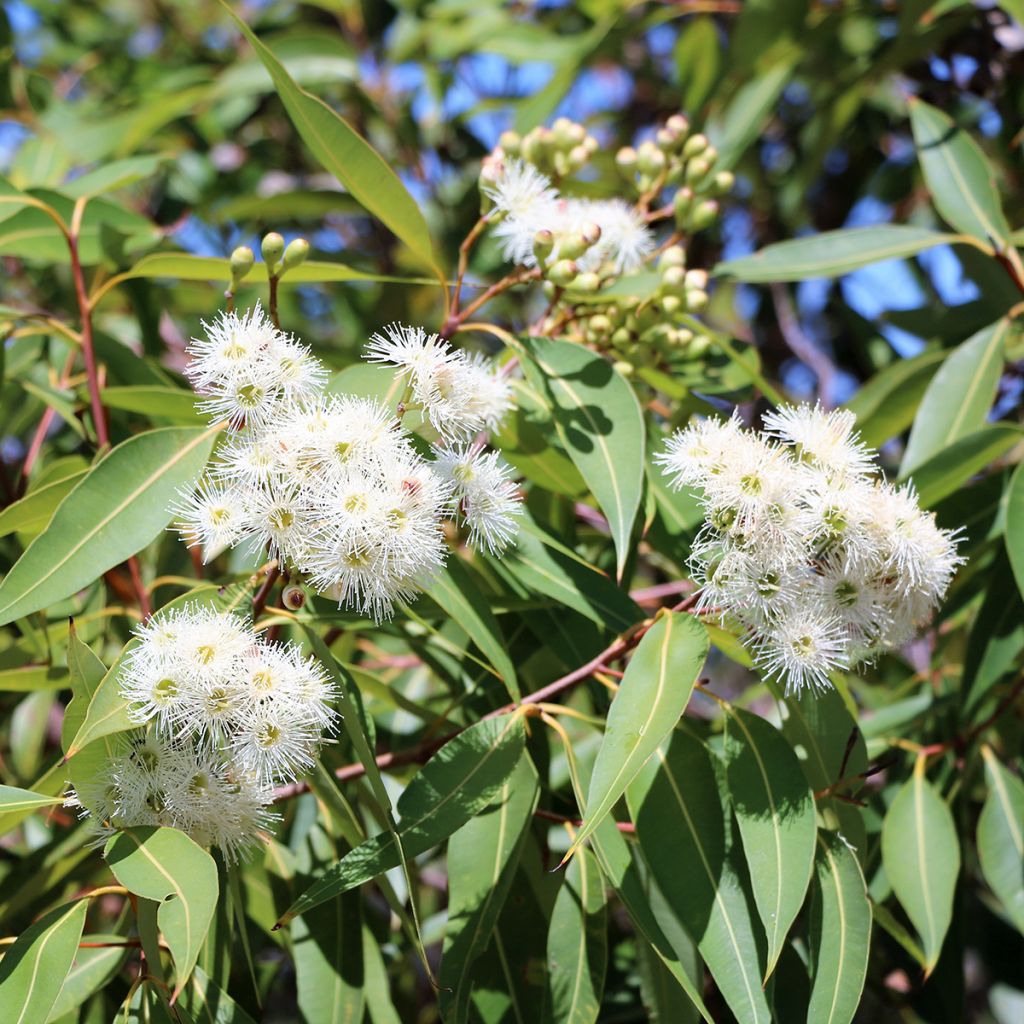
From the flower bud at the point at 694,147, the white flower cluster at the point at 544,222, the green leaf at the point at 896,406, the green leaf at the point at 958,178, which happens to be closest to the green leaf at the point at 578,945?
the white flower cluster at the point at 544,222

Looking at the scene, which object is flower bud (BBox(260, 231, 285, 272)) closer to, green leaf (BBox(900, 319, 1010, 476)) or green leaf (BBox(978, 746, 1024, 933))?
green leaf (BBox(900, 319, 1010, 476))

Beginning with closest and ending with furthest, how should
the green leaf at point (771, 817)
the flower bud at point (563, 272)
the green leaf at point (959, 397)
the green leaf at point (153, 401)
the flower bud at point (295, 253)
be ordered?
the green leaf at point (771, 817)
the flower bud at point (295, 253)
the flower bud at point (563, 272)
the green leaf at point (153, 401)
the green leaf at point (959, 397)

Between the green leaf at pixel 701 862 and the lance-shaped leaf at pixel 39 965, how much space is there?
2.24ft

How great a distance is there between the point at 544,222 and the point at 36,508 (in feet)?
2.73

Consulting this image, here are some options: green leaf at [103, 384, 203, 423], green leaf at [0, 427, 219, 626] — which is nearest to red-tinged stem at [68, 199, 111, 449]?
green leaf at [103, 384, 203, 423]

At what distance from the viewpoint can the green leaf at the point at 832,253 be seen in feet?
6.72

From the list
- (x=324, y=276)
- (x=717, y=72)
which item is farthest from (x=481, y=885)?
(x=717, y=72)

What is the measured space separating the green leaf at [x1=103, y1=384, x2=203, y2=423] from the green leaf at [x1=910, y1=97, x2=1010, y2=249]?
1479 mm

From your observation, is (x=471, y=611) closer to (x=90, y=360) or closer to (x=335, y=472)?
(x=335, y=472)

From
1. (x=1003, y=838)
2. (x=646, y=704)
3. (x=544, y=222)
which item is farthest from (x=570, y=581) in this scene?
(x=1003, y=838)

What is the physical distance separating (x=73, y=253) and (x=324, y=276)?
48 cm

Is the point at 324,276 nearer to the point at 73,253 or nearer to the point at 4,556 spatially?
the point at 73,253

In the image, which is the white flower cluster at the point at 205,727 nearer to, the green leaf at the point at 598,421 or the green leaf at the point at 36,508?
the green leaf at the point at 36,508

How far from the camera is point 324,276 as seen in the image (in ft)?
5.41
